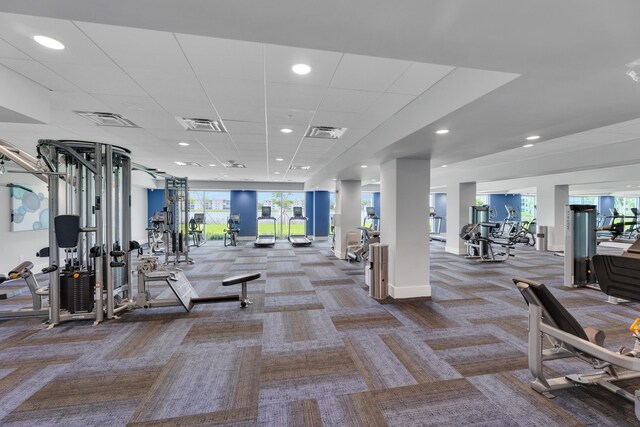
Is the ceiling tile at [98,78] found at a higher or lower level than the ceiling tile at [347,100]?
higher

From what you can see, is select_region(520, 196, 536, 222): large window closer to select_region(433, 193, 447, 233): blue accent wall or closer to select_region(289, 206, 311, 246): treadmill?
select_region(433, 193, 447, 233): blue accent wall

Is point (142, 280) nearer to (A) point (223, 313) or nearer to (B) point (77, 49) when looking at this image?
(A) point (223, 313)

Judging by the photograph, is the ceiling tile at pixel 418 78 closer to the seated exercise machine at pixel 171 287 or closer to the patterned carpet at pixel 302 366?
the patterned carpet at pixel 302 366

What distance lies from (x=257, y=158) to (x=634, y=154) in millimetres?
7377

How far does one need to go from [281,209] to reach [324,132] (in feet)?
30.6

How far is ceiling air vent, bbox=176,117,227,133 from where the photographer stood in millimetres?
4145

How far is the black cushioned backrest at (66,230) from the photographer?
3.43m

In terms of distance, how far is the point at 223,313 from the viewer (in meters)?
4.07

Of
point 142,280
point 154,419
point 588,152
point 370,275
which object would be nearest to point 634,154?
point 588,152

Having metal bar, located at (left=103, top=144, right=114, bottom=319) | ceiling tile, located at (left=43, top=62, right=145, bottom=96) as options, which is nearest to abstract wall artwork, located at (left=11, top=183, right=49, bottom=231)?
metal bar, located at (left=103, top=144, right=114, bottom=319)

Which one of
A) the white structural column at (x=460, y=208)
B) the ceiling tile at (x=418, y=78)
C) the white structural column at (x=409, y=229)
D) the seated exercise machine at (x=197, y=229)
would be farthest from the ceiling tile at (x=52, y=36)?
the white structural column at (x=460, y=208)

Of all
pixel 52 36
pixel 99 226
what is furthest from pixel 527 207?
pixel 52 36

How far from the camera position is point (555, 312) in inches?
90.2

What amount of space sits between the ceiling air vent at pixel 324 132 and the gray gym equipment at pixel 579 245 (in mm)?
4719
